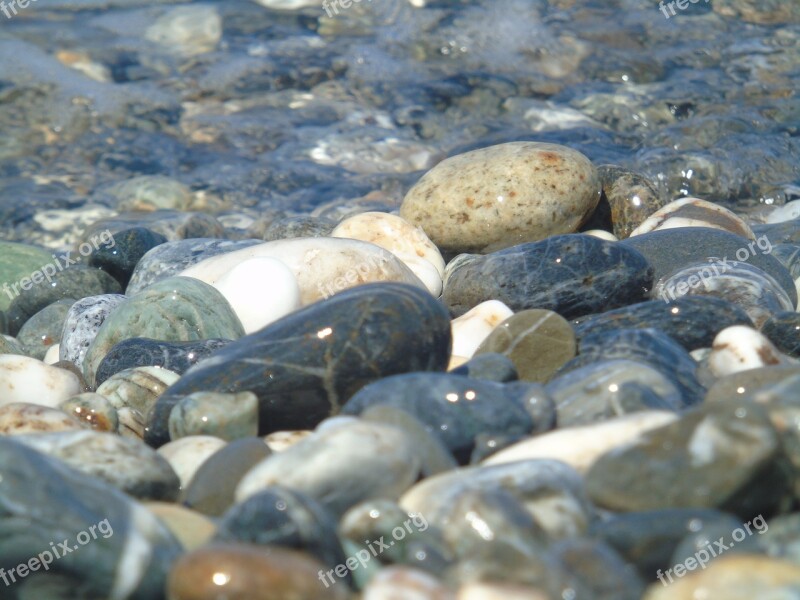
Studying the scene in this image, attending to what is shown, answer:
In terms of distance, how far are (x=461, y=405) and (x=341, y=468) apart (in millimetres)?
574

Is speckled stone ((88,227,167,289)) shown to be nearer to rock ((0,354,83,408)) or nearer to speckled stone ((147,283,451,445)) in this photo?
rock ((0,354,83,408))

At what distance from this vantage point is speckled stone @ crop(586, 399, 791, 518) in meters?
2.33

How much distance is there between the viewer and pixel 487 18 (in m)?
12.5

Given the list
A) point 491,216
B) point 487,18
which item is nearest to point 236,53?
point 487,18

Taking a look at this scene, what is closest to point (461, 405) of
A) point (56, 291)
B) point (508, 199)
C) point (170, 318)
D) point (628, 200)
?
point (170, 318)

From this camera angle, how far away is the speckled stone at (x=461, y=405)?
9.54 feet

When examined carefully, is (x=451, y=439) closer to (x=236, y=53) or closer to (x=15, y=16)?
(x=236, y=53)

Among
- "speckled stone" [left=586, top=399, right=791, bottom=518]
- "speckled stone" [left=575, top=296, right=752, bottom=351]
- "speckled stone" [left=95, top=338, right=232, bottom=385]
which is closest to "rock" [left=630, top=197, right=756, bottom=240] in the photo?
"speckled stone" [left=575, top=296, right=752, bottom=351]

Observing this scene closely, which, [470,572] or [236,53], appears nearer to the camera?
[470,572]

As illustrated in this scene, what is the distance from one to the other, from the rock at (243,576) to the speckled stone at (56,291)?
4104 millimetres

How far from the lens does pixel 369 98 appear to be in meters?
10.7

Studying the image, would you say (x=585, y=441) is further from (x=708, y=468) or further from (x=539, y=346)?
(x=539, y=346)

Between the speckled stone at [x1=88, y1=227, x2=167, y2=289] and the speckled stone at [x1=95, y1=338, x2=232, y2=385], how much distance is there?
6.18ft

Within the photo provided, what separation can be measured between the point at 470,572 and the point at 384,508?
34 centimetres
